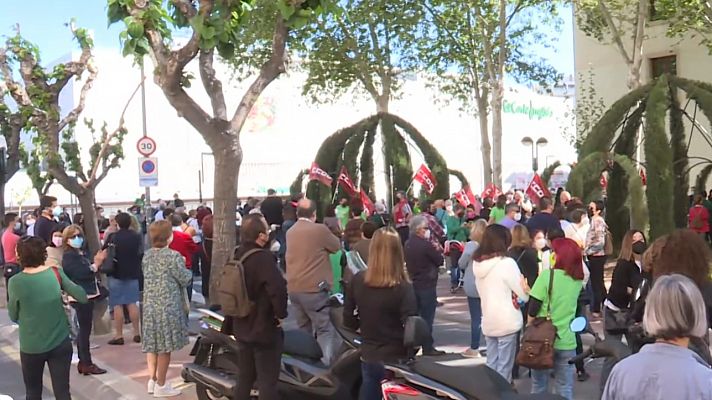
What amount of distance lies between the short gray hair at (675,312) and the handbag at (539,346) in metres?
2.61

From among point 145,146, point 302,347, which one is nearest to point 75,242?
point 302,347

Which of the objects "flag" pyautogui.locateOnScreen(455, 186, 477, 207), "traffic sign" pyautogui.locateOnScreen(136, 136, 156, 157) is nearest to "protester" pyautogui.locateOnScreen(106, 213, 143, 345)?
"traffic sign" pyautogui.locateOnScreen(136, 136, 156, 157)

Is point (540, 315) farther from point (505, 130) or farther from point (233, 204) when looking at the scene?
point (505, 130)

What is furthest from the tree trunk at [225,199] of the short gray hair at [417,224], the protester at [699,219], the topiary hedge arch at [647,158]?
the protester at [699,219]

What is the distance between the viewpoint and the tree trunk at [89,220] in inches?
567

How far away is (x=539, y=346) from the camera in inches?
217

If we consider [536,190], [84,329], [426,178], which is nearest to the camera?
[84,329]

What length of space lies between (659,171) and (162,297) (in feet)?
33.2

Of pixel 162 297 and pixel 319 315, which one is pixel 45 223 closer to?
pixel 162 297

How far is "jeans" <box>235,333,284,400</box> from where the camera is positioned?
5.43 metres

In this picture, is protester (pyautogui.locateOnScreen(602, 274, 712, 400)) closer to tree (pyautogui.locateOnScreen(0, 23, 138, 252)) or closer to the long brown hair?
the long brown hair

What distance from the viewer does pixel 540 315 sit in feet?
18.7

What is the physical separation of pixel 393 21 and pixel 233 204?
17.2 m

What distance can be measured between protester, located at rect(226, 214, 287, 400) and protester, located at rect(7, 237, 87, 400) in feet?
4.96
